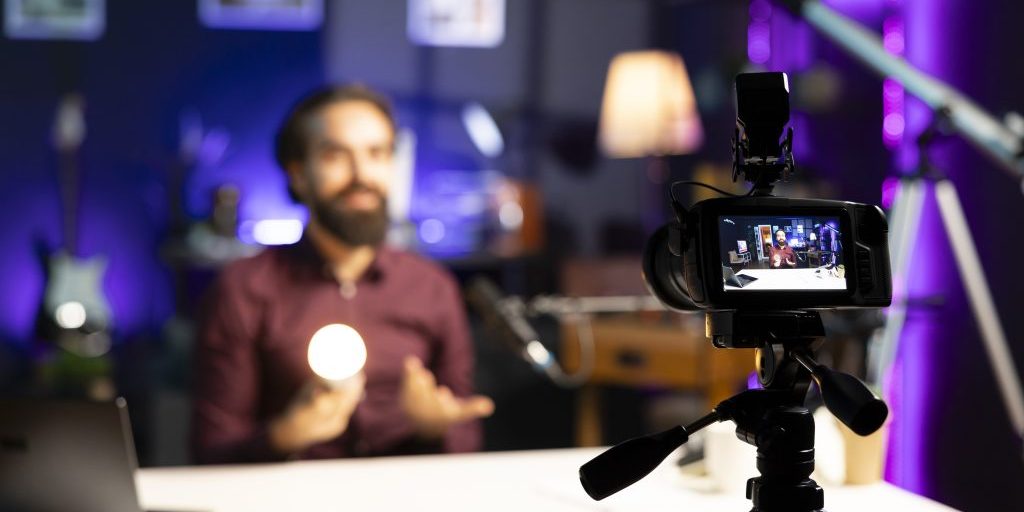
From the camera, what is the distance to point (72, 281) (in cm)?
418

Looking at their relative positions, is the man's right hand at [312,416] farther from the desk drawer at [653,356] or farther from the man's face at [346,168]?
the desk drawer at [653,356]

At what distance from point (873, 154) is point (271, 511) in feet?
9.02

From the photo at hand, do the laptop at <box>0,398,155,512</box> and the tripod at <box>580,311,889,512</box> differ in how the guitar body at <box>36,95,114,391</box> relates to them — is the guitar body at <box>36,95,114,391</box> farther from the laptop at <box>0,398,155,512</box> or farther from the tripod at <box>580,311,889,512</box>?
the tripod at <box>580,311,889,512</box>

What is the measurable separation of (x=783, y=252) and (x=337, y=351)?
3.07 ft

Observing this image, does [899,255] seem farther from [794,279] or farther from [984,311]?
[794,279]

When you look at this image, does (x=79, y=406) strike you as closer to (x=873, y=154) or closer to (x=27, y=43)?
(x=873, y=154)

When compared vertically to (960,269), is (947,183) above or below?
above

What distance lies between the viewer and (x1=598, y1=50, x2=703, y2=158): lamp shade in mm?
3973

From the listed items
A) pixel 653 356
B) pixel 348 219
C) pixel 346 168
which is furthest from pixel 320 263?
pixel 653 356

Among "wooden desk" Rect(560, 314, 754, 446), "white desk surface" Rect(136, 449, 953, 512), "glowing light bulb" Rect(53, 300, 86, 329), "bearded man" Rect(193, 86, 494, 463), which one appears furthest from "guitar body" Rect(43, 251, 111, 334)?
"white desk surface" Rect(136, 449, 953, 512)

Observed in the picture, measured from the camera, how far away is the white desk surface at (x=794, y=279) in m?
1.04

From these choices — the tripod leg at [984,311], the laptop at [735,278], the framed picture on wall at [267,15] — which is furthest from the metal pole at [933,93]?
the framed picture on wall at [267,15]

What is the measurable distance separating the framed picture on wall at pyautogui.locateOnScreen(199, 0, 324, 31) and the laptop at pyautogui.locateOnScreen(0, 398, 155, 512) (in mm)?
3257

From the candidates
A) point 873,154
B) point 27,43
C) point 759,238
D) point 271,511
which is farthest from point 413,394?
point 27,43
